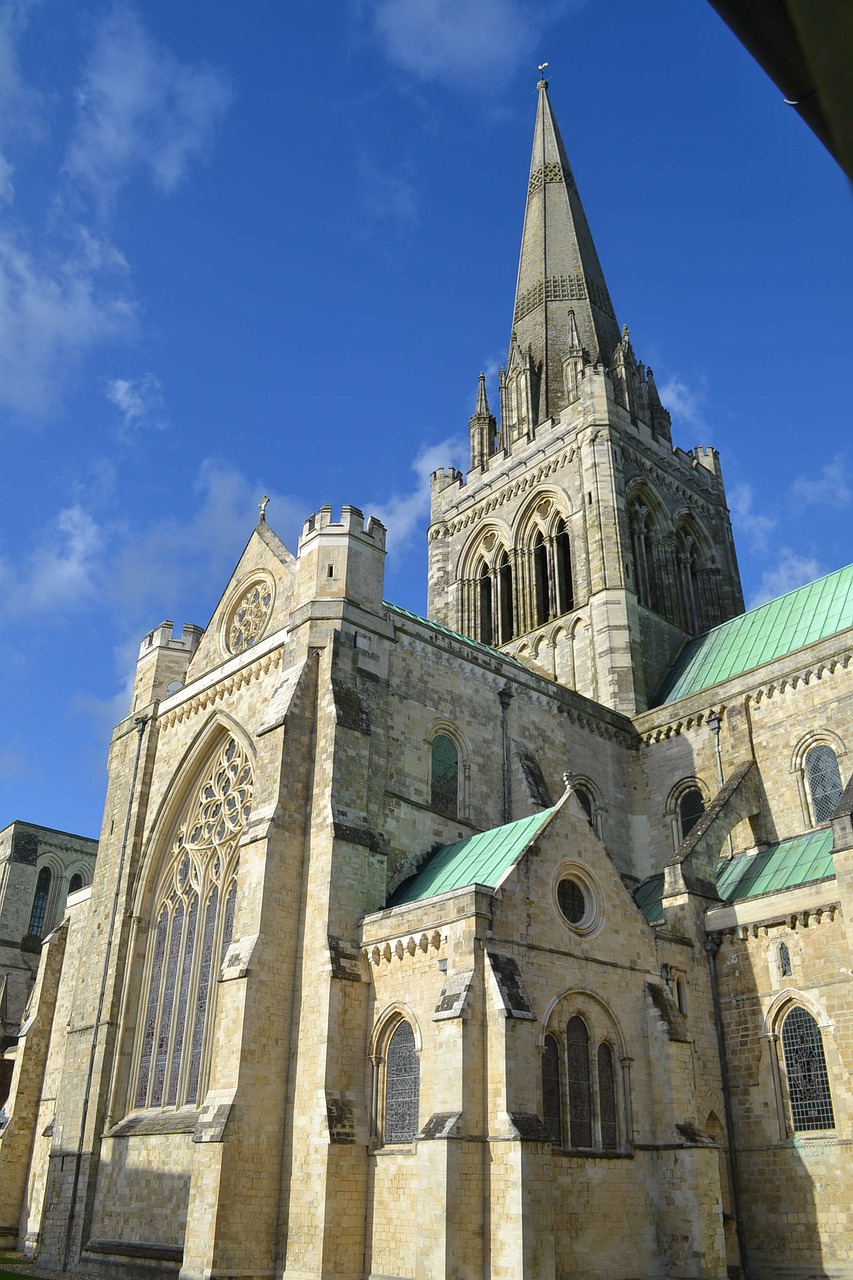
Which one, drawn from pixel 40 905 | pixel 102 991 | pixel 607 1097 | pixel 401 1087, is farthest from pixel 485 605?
pixel 40 905

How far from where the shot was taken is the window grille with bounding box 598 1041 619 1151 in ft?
64.2

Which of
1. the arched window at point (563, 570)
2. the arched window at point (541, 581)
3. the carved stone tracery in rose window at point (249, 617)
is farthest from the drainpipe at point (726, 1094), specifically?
the arched window at point (541, 581)

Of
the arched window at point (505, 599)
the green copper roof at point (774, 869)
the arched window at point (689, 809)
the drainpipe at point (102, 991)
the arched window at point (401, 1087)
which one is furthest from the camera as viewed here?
the arched window at point (505, 599)

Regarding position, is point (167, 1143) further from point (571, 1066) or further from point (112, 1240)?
point (571, 1066)

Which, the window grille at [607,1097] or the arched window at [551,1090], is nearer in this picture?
the arched window at [551,1090]

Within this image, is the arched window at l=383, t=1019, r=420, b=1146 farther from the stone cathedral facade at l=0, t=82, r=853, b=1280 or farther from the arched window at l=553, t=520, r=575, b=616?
the arched window at l=553, t=520, r=575, b=616

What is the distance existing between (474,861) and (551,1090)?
486cm

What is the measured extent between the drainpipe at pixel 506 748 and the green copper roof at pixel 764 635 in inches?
246

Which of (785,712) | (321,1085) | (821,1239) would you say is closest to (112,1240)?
(321,1085)

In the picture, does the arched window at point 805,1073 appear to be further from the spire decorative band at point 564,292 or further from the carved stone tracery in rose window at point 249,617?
the spire decorative band at point 564,292

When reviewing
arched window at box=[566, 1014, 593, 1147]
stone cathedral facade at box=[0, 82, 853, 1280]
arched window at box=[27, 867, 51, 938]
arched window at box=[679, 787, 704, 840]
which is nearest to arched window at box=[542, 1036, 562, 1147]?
stone cathedral facade at box=[0, 82, 853, 1280]

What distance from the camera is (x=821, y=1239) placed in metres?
19.7

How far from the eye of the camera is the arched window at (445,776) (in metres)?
25.7

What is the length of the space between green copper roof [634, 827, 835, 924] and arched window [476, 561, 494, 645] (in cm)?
1511
